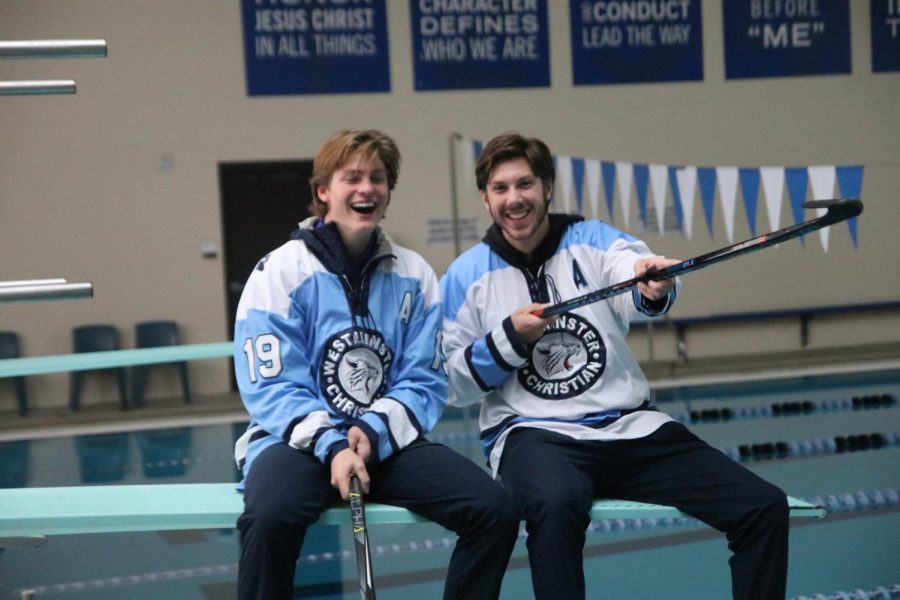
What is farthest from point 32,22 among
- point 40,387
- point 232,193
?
point 40,387

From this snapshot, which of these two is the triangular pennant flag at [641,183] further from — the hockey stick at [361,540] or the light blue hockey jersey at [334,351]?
the hockey stick at [361,540]

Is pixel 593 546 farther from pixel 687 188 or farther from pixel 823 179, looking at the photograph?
pixel 687 188

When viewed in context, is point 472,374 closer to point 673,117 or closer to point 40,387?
point 40,387

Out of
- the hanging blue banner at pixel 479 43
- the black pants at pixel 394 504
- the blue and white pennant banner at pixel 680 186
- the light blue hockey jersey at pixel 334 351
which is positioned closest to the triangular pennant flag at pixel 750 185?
the blue and white pennant banner at pixel 680 186

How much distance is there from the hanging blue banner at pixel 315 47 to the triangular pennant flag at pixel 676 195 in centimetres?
264

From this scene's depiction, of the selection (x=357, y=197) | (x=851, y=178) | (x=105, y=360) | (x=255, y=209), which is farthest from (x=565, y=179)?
(x=357, y=197)

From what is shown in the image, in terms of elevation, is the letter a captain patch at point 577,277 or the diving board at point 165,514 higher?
the letter a captain patch at point 577,277

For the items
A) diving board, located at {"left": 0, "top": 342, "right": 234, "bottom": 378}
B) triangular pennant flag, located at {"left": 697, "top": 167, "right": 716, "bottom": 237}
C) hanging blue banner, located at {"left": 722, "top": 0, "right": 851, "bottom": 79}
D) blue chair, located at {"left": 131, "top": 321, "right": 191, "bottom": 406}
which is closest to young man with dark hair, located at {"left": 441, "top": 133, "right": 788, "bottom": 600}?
diving board, located at {"left": 0, "top": 342, "right": 234, "bottom": 378}

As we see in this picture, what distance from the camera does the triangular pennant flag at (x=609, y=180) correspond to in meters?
8.14

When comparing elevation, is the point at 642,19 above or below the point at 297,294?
above

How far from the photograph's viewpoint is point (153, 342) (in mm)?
8297

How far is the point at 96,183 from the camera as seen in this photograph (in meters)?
8.38

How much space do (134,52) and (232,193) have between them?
4.71ft

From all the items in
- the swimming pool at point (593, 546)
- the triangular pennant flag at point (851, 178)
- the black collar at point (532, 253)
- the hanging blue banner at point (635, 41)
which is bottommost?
the swimming pool at point (593, 546)
